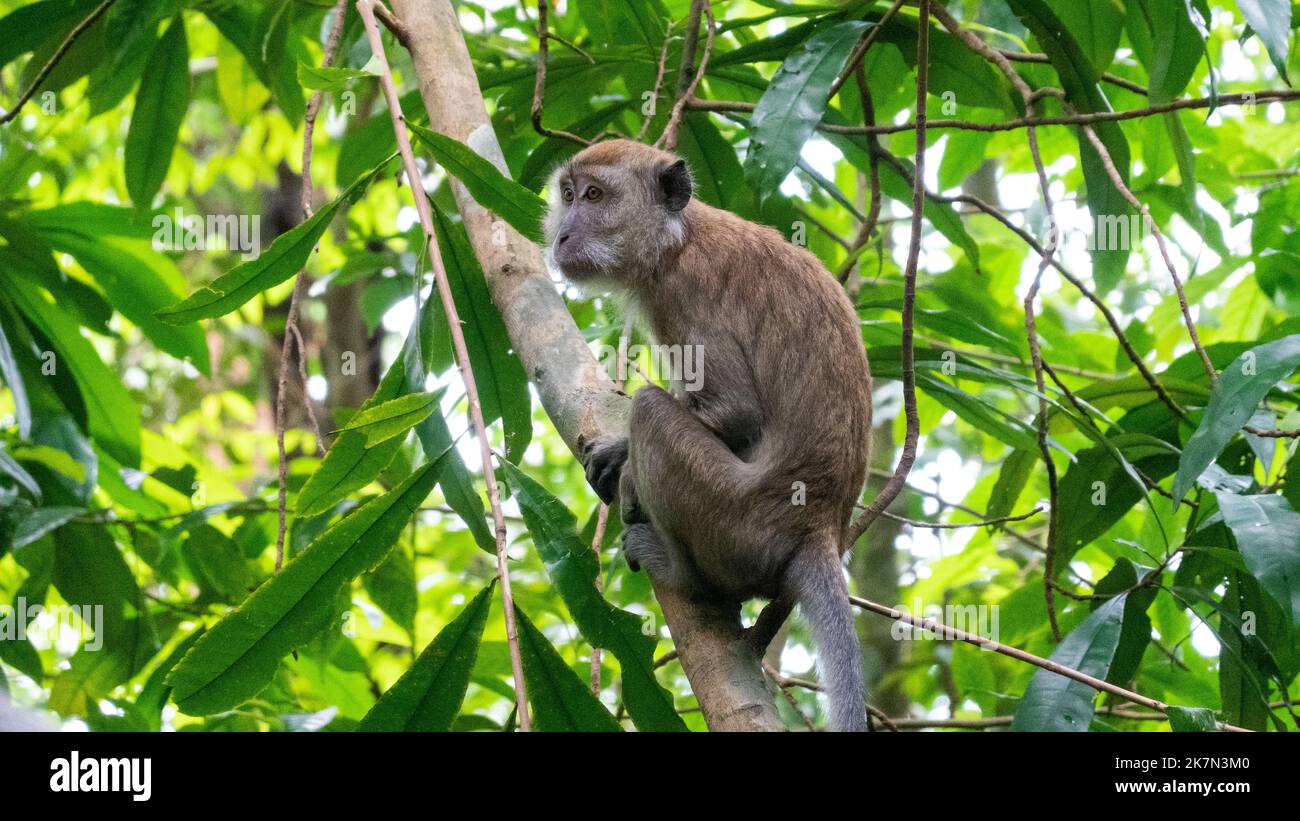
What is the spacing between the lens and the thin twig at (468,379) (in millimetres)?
2301

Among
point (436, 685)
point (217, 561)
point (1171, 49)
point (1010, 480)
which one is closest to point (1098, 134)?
point (1171, 49)

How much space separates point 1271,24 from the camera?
11.3ft

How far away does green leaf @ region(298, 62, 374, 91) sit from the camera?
351 centimetres

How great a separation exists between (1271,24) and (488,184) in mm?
2374

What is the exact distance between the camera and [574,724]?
2938mm

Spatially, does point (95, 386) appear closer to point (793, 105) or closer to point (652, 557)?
point (652, 557)

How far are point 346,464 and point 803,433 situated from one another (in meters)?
1.69

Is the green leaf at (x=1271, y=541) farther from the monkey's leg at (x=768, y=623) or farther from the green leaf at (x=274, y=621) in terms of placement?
the green leaf at (x=274, y=621)

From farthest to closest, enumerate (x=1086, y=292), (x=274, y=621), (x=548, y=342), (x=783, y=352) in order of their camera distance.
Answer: (x=783, y=352)
(x=1086, y=292)
(x=548, y=342)
(x=274, y=621)

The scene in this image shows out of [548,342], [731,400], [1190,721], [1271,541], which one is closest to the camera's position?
[1190,721]

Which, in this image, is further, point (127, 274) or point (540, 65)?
point (127, 274)

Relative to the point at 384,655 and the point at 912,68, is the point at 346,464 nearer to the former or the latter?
the point at 912,68

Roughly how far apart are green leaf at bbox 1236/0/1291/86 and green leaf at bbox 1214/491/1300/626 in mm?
1293
